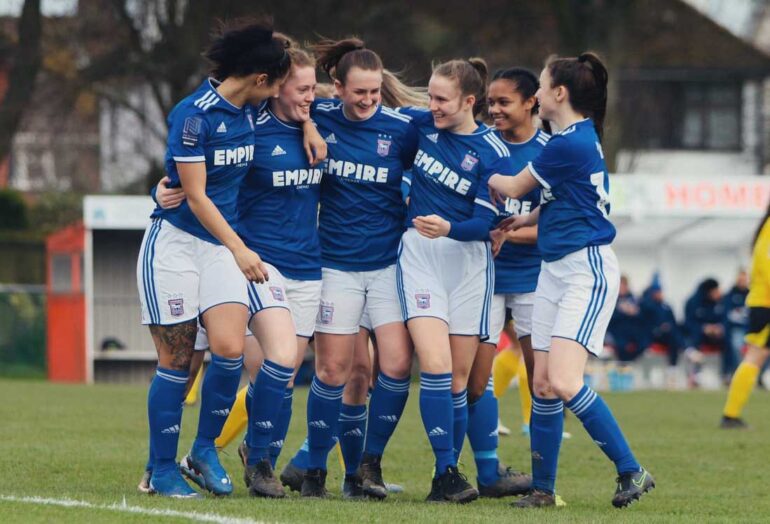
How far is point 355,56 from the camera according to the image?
7383mm

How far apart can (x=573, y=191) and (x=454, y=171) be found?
2.11 feet

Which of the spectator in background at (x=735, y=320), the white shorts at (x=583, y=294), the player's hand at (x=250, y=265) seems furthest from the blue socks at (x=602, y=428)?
the spectator in background at (x=735, y=320)

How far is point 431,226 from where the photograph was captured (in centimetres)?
707

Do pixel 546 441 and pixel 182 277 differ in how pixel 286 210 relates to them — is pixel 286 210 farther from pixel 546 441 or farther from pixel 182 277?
pixel 546 441

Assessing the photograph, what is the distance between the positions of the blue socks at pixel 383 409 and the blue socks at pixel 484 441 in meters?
0.55

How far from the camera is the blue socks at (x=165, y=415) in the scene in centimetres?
688

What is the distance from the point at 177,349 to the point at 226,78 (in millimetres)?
1285

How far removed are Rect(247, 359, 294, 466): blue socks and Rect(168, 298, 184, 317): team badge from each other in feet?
1.64

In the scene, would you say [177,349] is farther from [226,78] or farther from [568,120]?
[568,120]

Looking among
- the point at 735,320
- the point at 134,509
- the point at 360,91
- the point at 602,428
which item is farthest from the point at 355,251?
the point at 735,320

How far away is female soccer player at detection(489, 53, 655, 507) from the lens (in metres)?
6.96

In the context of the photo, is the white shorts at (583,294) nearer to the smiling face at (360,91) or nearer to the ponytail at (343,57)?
the smiling face at (360,91)

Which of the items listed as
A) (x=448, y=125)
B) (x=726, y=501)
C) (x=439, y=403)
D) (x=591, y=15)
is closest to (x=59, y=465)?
(x=439, y=403)

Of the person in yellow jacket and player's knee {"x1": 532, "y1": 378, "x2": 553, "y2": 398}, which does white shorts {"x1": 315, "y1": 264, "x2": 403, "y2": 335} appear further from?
the person in yellow jacket
